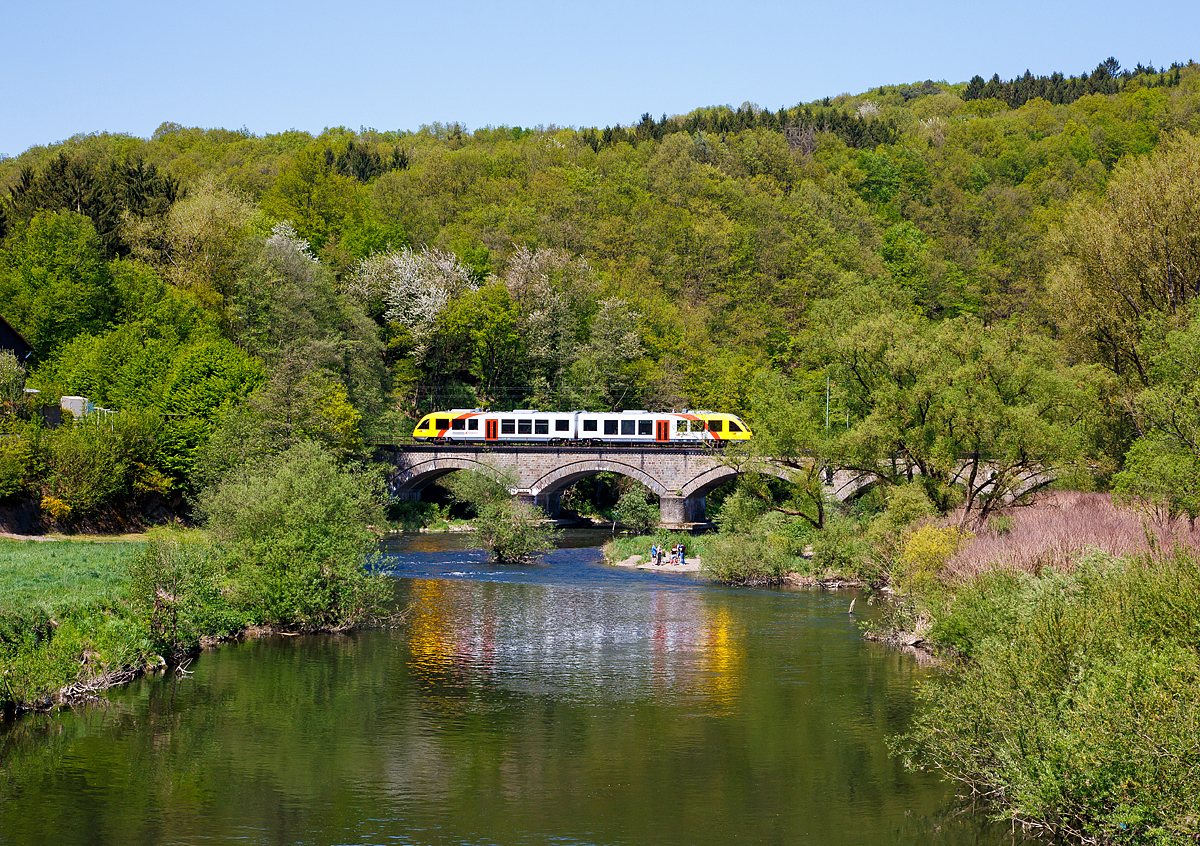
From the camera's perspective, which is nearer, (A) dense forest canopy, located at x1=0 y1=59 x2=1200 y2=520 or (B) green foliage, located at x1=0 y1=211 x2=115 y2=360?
(A) dense forest canopy, located at x1=0 y1=59 x2=1200 y2=520

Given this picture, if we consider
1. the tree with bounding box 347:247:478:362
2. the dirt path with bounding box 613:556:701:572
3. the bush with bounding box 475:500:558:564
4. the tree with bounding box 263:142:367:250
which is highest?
the tree with bounding box 263:142:367:250

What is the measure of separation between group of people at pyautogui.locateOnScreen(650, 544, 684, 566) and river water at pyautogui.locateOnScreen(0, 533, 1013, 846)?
46.3ft

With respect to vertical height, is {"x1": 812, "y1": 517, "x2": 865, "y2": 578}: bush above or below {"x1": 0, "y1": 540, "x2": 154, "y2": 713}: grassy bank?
above

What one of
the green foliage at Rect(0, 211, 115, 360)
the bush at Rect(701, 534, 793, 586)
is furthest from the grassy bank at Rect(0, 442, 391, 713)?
the green foliage at Rect(0, 211, 115, 360)

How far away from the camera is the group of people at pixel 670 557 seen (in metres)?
50.6

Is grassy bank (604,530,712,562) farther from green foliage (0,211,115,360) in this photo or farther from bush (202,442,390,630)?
green foliage (0,211,115,360)

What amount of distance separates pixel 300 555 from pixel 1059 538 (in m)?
21.6

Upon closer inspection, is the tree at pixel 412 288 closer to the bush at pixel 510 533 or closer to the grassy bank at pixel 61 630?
the bush at pixel 510 533

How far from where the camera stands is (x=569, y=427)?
70.6 meters

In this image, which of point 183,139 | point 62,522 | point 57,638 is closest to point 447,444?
point 62,522

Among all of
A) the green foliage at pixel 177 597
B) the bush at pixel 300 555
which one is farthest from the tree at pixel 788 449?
the green foliage at pixel 177 597

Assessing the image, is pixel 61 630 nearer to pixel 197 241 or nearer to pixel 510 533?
pixel 510 533

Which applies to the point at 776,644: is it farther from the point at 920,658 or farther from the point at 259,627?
the point at 259,627

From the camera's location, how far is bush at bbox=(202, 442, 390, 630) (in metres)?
32.8
